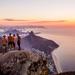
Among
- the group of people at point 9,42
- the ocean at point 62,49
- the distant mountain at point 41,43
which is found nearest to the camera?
the group of people at point 9,42

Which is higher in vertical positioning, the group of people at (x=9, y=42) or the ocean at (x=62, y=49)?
the group of people at (x=9, y=42)

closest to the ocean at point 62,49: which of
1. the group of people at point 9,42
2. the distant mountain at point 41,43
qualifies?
the distant mountain at point 41,43

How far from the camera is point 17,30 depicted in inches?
422

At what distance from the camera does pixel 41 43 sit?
11164 millimetres

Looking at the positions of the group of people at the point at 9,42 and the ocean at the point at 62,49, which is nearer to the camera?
the group of people at the point at 9,42

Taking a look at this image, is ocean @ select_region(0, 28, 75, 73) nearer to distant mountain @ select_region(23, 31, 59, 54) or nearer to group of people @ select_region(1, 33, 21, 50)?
distant mountain @ select_region(23, 31, 59, 54)

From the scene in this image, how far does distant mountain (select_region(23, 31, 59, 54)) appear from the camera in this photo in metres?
10.9

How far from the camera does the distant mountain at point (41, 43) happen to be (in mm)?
10905

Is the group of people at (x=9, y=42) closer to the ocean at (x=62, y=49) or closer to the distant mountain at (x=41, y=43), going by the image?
the distant mountain at (x=41, y=43)

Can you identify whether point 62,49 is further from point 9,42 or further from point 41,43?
point 9,42

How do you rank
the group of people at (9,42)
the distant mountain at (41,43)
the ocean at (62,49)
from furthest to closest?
the ocean at (62,49) → the distant mountain at (41,43) → the group of people at (9,42)

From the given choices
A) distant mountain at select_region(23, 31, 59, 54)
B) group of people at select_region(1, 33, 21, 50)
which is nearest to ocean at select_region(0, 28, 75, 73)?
distant mountain at select_region(23, 31, 59, 54)

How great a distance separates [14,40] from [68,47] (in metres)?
2.56

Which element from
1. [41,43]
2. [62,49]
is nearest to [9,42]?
[41,43]
